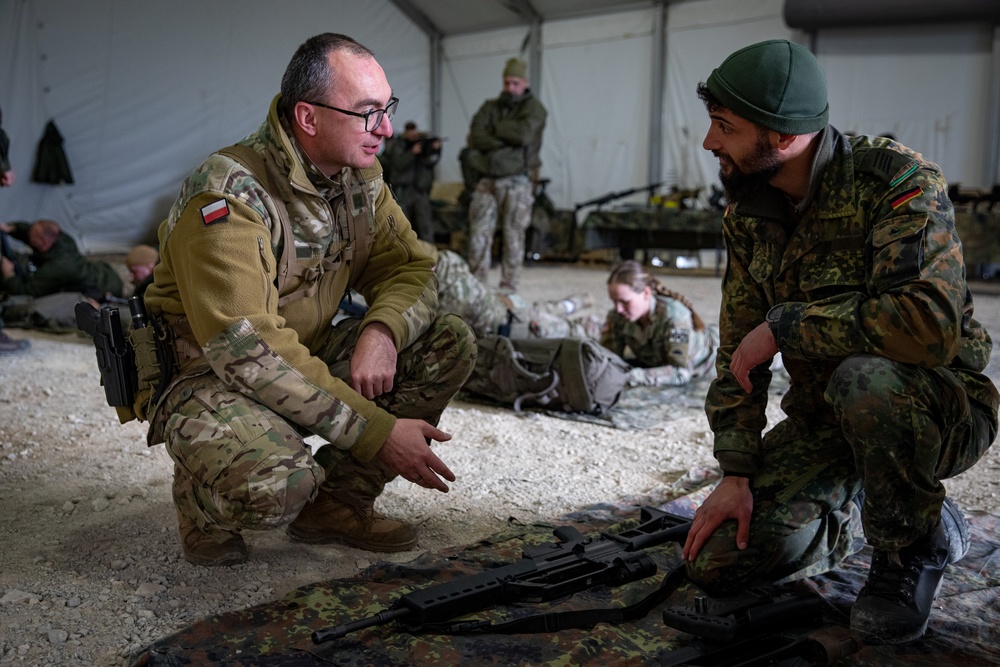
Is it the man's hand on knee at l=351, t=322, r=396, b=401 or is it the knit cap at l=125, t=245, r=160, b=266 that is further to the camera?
the knit cap at l=125, t=245, r=160, b=266

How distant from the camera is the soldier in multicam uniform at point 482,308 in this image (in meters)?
4.63

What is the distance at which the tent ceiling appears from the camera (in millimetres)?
11969

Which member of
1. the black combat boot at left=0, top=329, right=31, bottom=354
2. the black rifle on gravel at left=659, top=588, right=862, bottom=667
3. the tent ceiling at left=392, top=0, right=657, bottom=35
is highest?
the tent ceiling at left=392, top=0, right=657, bottom=35

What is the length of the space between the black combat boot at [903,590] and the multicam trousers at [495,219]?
21.5 ft

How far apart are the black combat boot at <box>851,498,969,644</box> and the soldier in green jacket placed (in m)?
6.11

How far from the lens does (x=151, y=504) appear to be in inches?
112

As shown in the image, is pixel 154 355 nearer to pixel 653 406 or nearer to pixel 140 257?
pixel 653 406

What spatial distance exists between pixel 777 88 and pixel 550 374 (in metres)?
2.29

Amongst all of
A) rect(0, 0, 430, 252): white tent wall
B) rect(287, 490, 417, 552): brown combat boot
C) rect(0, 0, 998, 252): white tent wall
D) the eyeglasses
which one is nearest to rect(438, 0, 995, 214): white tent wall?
rect(0, 0, 998, 252): white tent wall

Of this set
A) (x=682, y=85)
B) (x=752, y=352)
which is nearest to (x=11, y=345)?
(x=752, y=352)

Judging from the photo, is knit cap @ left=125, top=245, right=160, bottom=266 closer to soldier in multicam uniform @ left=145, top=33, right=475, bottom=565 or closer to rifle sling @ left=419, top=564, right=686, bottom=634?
soldier in multicam uniform @ left=145, top=33, right=475, bottom=565

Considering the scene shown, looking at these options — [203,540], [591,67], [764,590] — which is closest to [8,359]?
[203,540]

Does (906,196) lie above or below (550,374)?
above

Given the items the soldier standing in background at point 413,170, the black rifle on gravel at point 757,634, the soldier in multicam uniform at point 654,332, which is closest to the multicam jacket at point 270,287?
the black rifle on gravel at point 757,634
